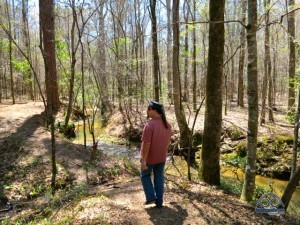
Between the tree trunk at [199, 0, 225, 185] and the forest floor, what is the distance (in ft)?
1.53

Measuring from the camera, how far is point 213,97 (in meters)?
5.95

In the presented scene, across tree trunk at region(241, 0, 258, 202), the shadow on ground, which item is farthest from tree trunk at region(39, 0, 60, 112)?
tree trunk at region(241, 0, 258, 202)

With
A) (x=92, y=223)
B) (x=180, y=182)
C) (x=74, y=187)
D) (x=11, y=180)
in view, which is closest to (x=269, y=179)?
(x=180, y=182)

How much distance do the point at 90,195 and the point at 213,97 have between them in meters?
3.29

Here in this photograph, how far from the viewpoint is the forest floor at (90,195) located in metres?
4.22

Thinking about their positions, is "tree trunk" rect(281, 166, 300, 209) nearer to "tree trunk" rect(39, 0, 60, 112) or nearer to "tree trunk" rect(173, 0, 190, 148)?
"tree trunk" rect(173, 0, 190, 148)

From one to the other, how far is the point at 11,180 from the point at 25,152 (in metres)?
1.66

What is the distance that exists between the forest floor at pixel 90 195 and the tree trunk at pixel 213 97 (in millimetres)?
466

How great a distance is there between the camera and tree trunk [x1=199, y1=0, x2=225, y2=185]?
19.0 feet

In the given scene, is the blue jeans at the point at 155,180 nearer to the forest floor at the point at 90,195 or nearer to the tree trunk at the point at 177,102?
the forest floor at the point at 90,195

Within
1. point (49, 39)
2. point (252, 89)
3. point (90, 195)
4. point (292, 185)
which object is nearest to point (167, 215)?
point (90, 195)

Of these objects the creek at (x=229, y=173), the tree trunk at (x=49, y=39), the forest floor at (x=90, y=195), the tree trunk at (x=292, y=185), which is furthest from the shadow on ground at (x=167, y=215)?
the tree trunk at (x=49, y=39)

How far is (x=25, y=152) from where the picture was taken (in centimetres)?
836

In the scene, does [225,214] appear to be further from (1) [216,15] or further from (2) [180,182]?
(1) [216,15]
